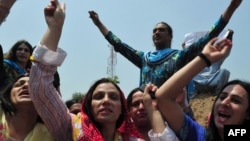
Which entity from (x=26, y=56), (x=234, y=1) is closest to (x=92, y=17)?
(x=26, y=56)

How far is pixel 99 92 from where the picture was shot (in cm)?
354

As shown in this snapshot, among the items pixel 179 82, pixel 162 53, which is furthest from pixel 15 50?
pixel 179 82

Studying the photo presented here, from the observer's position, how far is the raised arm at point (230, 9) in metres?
4.20

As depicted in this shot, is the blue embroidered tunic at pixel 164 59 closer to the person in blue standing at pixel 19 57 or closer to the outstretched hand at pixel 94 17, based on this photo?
the outstretched hand at pixel 94 17

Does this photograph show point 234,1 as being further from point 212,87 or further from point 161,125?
point 212,87

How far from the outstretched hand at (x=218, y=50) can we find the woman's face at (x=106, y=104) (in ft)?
2.59

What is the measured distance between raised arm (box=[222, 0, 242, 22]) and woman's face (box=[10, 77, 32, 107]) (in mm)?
1956

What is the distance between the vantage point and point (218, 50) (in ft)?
10.5

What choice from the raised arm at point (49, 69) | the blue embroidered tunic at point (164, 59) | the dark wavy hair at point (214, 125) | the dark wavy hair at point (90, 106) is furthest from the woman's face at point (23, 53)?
the dark wavy hair at point (214, 125)

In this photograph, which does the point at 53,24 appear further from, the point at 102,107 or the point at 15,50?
the point at 15,50

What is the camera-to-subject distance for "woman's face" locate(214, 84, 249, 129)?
3156mm

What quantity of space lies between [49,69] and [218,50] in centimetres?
116

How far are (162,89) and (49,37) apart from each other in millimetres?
847

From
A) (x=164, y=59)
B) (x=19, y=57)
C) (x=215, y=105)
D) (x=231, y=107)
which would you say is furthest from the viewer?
(x=19, y=57)
